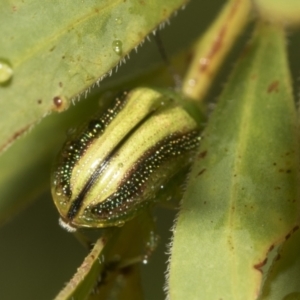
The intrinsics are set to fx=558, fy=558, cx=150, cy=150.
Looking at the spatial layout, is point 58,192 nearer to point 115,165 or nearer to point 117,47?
point 115,165

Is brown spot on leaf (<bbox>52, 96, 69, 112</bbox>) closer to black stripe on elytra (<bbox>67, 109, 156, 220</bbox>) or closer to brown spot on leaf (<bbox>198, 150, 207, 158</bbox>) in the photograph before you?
black stripe on elytra (<bbox>67, 109, 156, 220</bbox>)

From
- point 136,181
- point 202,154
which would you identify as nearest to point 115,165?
point 136,181

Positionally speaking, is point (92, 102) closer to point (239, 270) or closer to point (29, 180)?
point (29, 180)

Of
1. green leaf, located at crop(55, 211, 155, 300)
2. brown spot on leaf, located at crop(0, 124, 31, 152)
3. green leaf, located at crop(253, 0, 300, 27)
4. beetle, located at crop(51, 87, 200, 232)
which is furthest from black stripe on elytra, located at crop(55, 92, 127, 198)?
green leaf, located at crop(253, 0, 300, 27)

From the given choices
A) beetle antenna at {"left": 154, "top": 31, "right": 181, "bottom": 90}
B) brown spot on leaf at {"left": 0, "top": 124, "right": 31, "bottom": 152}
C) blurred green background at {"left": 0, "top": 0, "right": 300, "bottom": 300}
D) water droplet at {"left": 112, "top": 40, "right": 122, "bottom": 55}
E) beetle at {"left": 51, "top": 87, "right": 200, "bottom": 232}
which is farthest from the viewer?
blurred green background at {"left": 0, "top": 0, "right": 300, "bottom": 300}

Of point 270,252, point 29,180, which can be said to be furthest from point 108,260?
point 270,252

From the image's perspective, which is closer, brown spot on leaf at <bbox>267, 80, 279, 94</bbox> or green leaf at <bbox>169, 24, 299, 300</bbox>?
green leaf at <bbox>169, 24, 299, 300</bbox>

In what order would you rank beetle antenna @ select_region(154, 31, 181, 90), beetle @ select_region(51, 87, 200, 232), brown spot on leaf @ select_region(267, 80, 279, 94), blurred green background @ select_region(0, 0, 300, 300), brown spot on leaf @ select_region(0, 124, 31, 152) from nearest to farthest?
brown spot on leaf @ select_region(0, 124, 31, 152) → beetle @ select_region(51, 87, 200, 232) → brown spot on leaf @ select_region(267, 80, 279, 94) → beetle antenna @ select_region(154, 31, 181, 90) → blurred green background @ select_region(0, 0, 300, 300)
